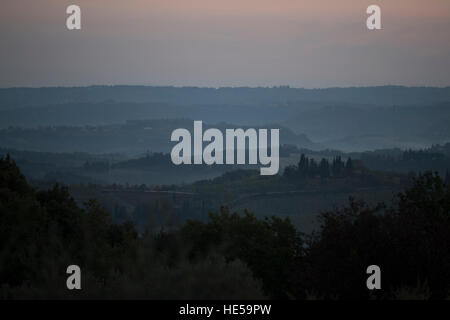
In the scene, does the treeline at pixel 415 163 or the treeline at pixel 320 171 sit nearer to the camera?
the treeline at pixel 320 171

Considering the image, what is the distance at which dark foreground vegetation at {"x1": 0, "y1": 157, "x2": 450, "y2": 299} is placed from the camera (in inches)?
484

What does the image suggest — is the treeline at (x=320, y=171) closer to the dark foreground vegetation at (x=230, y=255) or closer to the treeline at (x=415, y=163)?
the treeline at (x=415, y=163)

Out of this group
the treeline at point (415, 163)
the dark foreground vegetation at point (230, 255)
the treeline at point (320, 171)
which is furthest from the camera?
the treeline at point (415, 163)

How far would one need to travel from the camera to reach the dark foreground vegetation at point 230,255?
12.3m

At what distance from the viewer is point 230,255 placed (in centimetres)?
2295

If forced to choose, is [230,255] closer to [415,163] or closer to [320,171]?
[320,171]

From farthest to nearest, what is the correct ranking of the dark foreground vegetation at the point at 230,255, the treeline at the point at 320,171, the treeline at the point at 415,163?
1. the treeline at the point at 415,163
2. the treeline at the point at 320,171
3. the dark foreground vegetation at the point at 230,255

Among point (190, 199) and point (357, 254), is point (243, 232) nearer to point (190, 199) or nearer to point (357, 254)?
point (357, 254)

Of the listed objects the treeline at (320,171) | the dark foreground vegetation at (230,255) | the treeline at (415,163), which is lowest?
the dark foreground vegetation at (230,255)

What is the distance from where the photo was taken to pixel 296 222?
11075 centimetres

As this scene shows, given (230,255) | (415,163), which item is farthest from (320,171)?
(230,255)

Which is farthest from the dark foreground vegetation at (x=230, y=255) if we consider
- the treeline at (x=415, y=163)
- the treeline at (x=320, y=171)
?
the treeline at (x=415, y=163)

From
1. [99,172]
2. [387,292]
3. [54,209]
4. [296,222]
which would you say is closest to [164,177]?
[99,172]

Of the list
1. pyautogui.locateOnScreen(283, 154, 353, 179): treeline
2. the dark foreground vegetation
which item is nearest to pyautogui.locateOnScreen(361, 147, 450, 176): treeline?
pyautogui.locateOnScreen(283, 154, 353, 179): treeline
